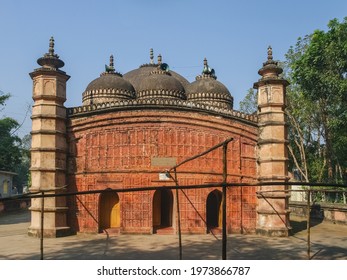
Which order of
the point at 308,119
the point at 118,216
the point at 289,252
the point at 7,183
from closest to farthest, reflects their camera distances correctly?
1. the point at 289,252
2. the point at 118,216
3. the point at 308,119
4. the point at 7,183

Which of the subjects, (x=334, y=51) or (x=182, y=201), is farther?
(x=334, y=51)

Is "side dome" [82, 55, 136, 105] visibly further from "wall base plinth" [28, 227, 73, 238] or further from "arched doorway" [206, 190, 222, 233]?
"wall base plinth" [28, 227, 73, 238]

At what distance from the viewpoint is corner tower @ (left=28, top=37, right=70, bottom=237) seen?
1299cm

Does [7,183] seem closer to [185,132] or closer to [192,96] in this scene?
[192,96]

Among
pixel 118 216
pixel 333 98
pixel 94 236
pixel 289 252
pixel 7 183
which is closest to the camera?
pixel 289 252

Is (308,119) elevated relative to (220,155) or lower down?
elevated

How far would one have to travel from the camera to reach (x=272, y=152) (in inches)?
Result: 546

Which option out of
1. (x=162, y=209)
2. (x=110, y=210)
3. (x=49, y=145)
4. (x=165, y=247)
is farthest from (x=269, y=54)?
(x=49, y=145)

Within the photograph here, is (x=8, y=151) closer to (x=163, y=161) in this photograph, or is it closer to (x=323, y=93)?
(x=163, y=161)

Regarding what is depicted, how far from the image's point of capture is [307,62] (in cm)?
1784

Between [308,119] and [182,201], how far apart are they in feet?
39.7

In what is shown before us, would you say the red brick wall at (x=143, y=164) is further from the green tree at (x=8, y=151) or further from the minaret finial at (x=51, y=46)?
the green tree at (x=8, y=151)

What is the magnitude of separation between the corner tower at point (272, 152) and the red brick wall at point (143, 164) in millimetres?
847

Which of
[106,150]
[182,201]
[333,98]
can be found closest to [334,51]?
[333,98]
